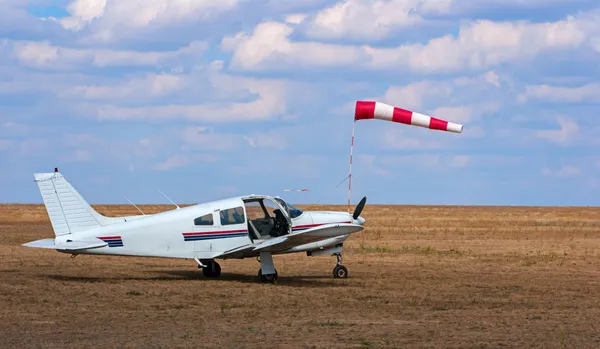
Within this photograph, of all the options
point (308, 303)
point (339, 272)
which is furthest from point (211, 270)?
point (308, 303)

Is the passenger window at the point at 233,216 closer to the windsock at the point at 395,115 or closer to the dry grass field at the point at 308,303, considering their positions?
the dry grass field at the point at 308,303

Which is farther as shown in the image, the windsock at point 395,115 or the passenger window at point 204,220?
the windsock at point 395,115

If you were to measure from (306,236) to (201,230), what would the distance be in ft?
7.35

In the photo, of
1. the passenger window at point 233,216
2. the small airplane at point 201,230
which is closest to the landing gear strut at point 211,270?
the small airplane at point 201,230

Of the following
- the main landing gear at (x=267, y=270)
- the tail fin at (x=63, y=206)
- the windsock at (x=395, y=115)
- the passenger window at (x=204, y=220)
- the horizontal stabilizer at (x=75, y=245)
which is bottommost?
the main landing gear at (x=267, y=270)

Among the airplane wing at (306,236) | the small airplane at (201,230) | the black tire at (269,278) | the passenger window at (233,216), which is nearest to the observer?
the airplane wing at (306,236)

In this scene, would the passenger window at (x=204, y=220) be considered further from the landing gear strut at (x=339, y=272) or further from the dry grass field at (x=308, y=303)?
the landing gear strut at (x=339, y=272)

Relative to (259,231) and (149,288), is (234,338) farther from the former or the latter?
(259,231)

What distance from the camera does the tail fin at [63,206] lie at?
59.1ft

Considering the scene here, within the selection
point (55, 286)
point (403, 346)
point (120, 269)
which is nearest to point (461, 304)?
point (403, 346)

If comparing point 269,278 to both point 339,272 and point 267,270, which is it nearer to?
point 267,270

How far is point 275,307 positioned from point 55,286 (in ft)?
16.2

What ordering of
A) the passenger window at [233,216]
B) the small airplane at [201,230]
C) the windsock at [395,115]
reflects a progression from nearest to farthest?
the small airplane at [201,230]
the passenger window at [233,216]
the windsock at [395,115]

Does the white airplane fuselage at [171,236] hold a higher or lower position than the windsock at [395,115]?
lower
